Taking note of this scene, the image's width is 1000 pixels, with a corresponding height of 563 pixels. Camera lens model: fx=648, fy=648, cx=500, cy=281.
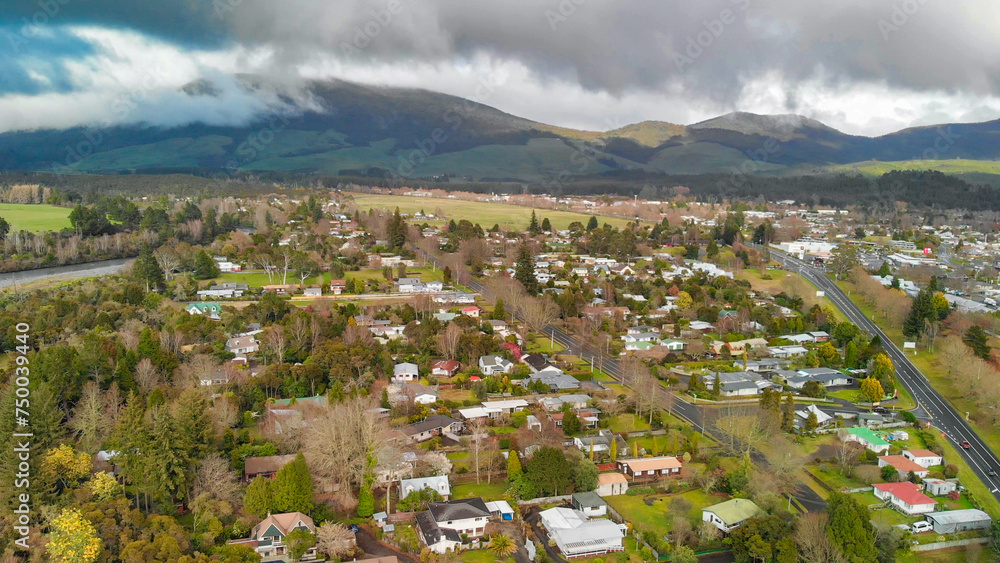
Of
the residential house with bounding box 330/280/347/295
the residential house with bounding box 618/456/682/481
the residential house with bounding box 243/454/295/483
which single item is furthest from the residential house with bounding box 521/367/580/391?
the residential house with bounding box 330/280/347/295

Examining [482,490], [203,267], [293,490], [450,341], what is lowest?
[482,490]

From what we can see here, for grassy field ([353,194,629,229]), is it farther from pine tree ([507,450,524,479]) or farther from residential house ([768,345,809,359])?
pine tree ([507,450,524,479])

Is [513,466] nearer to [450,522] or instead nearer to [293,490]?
[450,522]

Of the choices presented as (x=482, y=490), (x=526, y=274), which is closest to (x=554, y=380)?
(x=482, y=490)

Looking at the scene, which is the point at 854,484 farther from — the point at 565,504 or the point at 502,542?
the point at 502,542

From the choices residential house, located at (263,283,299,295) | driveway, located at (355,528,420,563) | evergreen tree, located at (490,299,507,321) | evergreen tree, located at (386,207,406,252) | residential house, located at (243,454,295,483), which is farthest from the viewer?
evergreen tree, located at (386,207,406,252)

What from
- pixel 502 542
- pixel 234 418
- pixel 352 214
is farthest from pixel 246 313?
pixel 352 214
